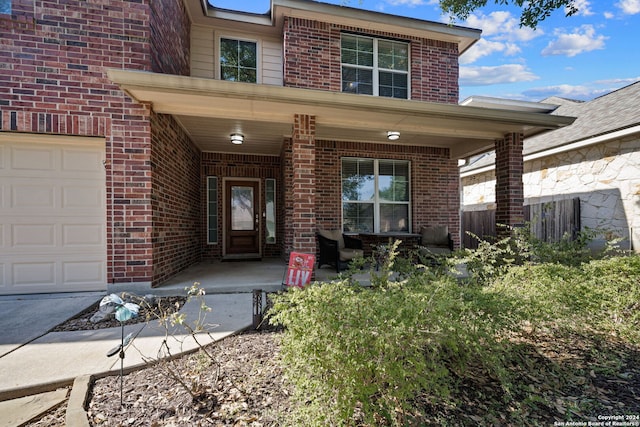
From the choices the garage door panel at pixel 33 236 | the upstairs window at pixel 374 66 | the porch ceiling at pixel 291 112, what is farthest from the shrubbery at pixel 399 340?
the upstairs window at pixel 374 66

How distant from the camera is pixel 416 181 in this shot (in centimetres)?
680

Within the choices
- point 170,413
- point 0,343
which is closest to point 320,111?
point 170,413

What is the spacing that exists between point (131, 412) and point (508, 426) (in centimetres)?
213

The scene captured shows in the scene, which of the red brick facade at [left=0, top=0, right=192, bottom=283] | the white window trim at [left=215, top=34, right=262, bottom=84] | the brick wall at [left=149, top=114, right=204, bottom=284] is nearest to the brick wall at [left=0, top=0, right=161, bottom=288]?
the red brick facade at [left=0, top=0, right=192, bottom=283]

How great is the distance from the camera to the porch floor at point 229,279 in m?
3.92

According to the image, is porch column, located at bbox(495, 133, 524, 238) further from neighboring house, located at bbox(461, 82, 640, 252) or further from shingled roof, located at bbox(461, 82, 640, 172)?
neighboring house, located at bbox(461, 82, 640, 252)

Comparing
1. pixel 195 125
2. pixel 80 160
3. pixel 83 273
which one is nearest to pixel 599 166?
pixel 195 125

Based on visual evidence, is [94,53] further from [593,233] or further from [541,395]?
[593,233]

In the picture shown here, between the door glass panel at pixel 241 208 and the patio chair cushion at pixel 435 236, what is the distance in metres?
4.34

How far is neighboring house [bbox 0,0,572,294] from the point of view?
3750 millimetres

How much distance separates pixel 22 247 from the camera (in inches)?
150

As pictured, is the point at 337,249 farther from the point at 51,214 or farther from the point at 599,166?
the point at 599,166

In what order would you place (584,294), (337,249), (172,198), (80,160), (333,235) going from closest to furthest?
(584,294)
(80,160)
(172,198)
(337,249)
(333,235)

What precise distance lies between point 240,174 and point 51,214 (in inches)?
155
